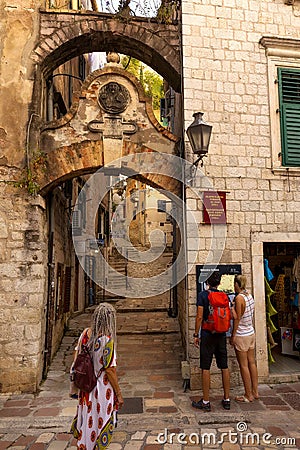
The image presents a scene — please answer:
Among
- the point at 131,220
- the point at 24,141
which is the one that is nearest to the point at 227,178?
the point at 24,141

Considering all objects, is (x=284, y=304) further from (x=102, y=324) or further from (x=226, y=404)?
(x=102, y=324)

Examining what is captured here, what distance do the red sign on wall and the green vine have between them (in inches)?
108

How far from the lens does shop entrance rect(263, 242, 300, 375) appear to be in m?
6.21

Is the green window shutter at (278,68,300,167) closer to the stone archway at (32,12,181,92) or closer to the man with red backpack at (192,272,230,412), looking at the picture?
the stone archway at (32,12,181,92)

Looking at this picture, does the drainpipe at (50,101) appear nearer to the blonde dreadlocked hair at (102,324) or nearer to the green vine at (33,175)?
the green vine at (33,175)

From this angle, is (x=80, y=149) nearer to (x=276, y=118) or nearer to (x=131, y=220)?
(x=276, y=118)

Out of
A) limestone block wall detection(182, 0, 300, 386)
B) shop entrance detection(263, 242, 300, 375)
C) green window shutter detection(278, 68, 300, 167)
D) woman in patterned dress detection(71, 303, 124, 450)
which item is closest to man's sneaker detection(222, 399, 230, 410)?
limestone block wall detection(182, 0, 300, 386)

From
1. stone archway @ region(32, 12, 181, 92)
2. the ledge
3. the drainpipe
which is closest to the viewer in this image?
stone archway @ region(32, 12, 181, 92)

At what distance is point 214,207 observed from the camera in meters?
5.97

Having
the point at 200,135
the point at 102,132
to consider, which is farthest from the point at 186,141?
the point at 102,132

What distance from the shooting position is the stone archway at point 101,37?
6.35m

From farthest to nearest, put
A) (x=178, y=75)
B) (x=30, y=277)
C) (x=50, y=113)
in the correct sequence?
(x=50, y=113), (x=178, y=75), (x=30, y=277)

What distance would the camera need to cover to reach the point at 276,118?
6492 mm

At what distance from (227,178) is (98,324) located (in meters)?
3.83
